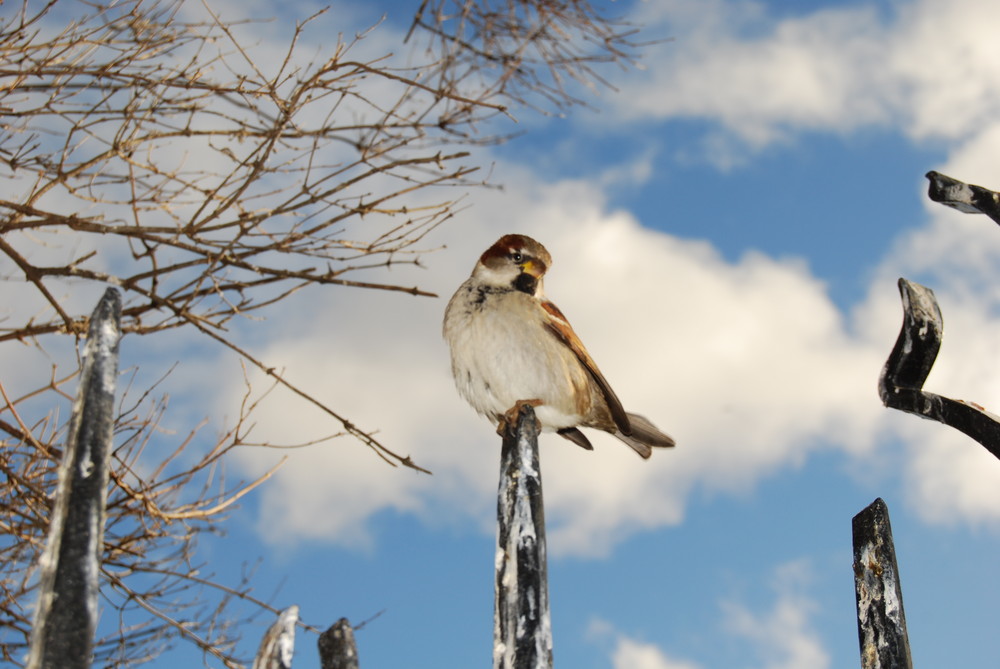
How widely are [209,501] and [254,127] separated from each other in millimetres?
2048

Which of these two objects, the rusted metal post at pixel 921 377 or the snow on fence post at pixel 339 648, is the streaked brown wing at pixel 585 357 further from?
the snow on fence post at pixel 339 648

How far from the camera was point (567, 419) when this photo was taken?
399cm

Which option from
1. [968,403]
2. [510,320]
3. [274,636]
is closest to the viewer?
[274,636]

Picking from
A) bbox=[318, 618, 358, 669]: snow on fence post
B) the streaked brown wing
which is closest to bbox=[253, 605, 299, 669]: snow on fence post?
bbox=[318, 618, 358, 669]: snow on fence post

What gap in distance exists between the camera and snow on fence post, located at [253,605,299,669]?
5.69 ft

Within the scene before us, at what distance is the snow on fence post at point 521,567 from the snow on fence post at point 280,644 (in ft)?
1.45

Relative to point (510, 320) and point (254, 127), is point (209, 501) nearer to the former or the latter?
point (254, 127)

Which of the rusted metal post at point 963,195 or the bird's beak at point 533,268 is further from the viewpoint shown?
the bird's beak at point 533,268

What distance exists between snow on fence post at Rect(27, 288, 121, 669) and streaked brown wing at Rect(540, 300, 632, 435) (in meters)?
2.39

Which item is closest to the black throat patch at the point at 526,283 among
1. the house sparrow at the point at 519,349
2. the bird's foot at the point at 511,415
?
the house sparrow at the point at 519,349

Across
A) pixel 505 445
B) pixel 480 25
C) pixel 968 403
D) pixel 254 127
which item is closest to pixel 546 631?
pixel 505 445

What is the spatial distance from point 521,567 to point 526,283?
210cm

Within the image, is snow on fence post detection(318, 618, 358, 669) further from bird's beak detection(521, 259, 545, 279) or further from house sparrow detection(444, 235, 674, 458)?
bird's beak detection(521, 259, 545, 279)

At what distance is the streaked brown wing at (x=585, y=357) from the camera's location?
12.9 feet
